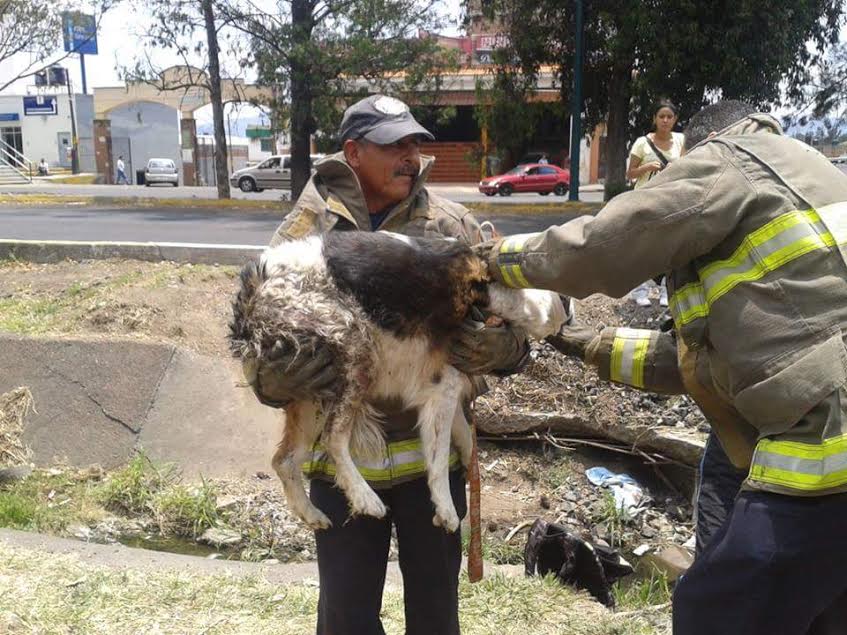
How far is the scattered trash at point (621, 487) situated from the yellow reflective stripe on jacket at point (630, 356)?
10.6ft

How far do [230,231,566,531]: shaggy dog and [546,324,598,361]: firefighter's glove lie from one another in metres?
0.25

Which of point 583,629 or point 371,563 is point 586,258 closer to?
point 371,563

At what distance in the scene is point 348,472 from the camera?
2654 millimetres

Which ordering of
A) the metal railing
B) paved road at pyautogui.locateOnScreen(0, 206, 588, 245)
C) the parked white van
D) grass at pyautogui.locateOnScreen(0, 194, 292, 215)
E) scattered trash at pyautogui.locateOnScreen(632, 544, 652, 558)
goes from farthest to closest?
the metal railing < the parked white van < grass at pyautogui.locateOnScreen(0, 194, 292, 215) < paved road at pyautogui.locateOnScreen(0, 206, 588, 245) < scattered trash at pyautogui.locateOnScreen(632, 544, 652, 558)

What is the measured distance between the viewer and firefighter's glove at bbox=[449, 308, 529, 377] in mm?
2766

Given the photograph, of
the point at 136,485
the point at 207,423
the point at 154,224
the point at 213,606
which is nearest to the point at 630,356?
the point at 213,606

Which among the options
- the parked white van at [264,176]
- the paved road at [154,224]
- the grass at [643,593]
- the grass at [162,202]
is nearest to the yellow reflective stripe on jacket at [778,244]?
the grass at [643,593]

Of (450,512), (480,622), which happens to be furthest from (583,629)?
(450,512)

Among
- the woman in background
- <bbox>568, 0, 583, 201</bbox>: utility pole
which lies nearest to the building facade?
<bbox>568, 0, 583, 201</bbox>: utility pole

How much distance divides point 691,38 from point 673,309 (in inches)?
563

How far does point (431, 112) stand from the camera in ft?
62.0

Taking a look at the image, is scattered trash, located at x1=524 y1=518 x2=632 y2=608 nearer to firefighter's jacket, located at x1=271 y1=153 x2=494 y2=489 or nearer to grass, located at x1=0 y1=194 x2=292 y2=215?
firefighter's jacket, located at x1=271 y1=153 x2=494 y2=489

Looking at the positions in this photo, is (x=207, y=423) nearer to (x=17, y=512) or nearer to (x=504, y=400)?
(x=17, y=512)

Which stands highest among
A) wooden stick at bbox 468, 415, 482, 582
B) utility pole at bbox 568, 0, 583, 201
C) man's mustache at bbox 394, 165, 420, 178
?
utility pole at bbox 568, 0, 583, 201
